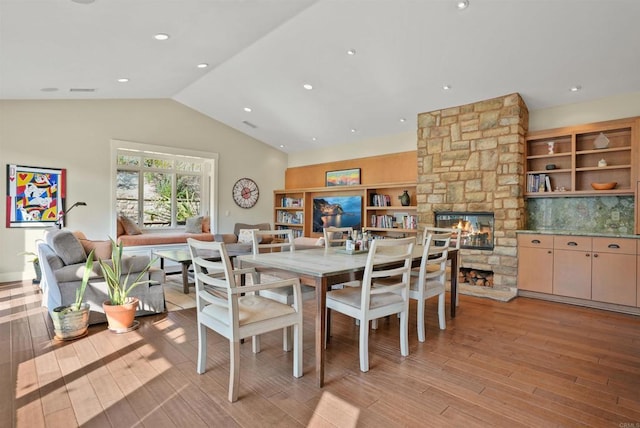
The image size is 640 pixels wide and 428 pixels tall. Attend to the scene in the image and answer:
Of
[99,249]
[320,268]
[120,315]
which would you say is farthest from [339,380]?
[99,249]

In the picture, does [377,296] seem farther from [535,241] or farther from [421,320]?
[535,241]

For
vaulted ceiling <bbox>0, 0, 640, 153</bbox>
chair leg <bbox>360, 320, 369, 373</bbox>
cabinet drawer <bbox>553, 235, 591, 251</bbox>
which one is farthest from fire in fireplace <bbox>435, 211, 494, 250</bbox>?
chair leg <bbox>360, 320, 369, 373</bbox>

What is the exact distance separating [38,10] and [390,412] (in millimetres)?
4031

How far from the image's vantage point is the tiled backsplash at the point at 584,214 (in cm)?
428

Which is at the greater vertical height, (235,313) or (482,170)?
(482,170)

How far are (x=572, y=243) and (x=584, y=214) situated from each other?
26.6 inches

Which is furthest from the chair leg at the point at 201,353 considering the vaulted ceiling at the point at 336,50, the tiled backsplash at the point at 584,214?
the tiled backsplash at the point at 584,214

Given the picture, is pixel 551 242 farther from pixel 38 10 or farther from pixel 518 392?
pixel 38 10

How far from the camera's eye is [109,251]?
3.66 m

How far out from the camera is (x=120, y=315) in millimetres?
3064

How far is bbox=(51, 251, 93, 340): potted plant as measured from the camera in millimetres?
2885

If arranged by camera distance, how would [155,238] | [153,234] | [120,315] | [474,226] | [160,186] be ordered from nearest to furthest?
[120,315] → [474,226] → [155,238] → [153,234] → [160,186]

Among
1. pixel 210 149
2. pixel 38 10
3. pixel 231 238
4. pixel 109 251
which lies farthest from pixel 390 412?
pixel 210 149

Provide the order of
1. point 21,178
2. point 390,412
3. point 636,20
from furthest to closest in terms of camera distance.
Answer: point 21,178 < point 636,20 < point 390,412
